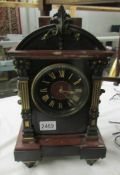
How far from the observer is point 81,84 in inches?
20.0

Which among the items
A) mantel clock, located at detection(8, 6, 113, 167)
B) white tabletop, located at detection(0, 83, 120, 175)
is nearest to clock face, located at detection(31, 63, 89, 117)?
mantel clock, located at detection(8, 6, 113, 167)

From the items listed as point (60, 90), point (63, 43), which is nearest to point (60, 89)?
point (60, 90)

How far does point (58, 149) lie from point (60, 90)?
16cm

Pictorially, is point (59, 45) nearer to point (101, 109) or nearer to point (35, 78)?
point (35, 78)

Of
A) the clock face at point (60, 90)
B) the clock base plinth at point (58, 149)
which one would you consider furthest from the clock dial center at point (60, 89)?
the clock base plinth at point (58, 149)

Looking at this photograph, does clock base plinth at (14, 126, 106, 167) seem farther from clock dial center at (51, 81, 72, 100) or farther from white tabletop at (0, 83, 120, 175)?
clock dial center at (51, 81, 72, 100)

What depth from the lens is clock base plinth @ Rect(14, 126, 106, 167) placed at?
1.75ft

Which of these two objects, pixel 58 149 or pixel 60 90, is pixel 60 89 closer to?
pixel 60 90

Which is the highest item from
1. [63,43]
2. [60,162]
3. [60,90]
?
[63,43]

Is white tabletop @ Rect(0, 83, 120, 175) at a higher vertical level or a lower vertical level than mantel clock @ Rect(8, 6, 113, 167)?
lower

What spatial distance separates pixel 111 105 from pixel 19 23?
4.92 feet

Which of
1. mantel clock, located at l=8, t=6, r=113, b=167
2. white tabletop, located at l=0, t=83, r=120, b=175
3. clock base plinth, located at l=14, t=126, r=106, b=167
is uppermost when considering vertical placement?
mantel clock, located at l=8, t=6, r=113, b=167

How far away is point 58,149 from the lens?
0.54m

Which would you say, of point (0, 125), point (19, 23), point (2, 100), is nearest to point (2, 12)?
point (19, 23)
